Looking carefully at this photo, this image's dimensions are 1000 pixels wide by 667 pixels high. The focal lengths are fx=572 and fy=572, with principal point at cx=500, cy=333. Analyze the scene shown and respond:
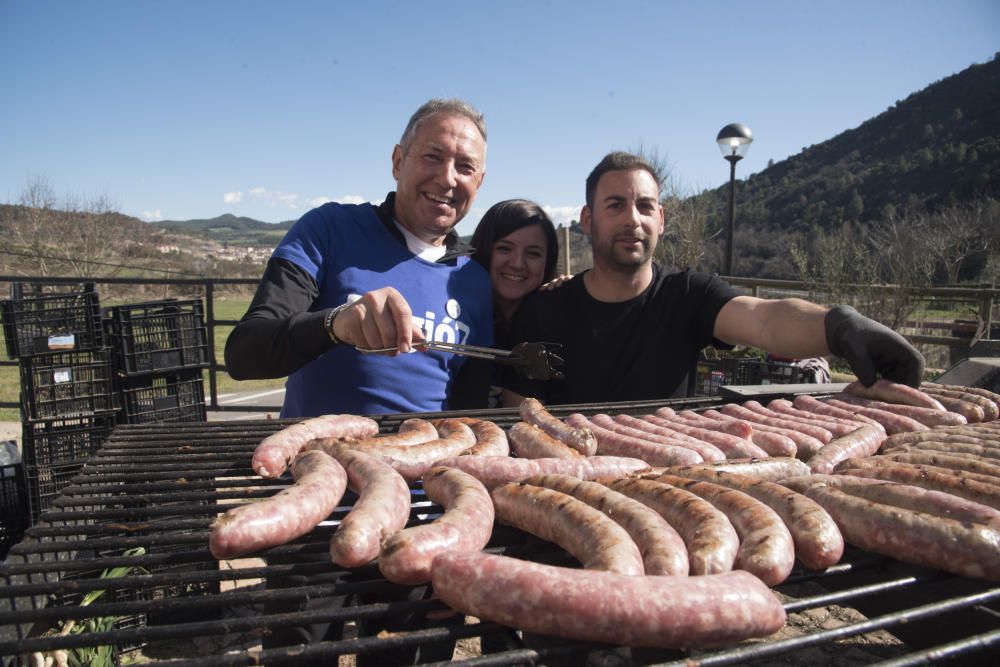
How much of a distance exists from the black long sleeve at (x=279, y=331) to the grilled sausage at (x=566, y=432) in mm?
1049

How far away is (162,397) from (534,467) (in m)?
4.36

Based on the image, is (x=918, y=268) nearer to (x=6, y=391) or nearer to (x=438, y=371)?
(x=438, y=371)

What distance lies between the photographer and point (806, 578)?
5.20 ft

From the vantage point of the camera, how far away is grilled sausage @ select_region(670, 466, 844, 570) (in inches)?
63.1

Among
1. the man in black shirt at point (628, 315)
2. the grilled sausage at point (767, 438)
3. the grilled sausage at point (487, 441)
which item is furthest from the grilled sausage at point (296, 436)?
the grilled sausage at point (767, 438)

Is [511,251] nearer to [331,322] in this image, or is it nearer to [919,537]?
[331,322]

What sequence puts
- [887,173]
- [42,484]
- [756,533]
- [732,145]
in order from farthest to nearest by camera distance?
[887,173]
[732,145]
[42,484]
[756,533]

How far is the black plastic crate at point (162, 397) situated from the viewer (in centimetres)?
499

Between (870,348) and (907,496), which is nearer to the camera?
(907,496)

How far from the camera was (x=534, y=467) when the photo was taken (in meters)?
2.16

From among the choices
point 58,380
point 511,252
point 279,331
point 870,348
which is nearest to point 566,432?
point 279,331

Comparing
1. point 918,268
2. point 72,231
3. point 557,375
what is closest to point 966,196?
point 918,268

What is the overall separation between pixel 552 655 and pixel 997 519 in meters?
1.37

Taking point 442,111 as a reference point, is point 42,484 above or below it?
below
